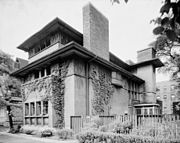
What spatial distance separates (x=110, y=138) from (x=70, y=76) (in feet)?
18.7

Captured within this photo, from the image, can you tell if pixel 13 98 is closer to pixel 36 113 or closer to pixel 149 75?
pixel 36 113

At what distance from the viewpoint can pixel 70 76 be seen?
37.7 ft

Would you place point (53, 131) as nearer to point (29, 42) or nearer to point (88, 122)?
point (88, 122)

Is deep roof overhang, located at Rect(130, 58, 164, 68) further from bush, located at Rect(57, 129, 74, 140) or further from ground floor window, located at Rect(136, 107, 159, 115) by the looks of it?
bush, located at Rect(57, 129, 74, 140)

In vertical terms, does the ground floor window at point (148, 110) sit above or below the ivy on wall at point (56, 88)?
below

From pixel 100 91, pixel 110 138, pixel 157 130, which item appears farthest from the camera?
pixel 100 91

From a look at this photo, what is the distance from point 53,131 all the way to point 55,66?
190 inches

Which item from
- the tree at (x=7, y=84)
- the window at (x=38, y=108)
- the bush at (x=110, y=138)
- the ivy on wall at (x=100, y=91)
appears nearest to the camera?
the bush at (x=110, y=138)

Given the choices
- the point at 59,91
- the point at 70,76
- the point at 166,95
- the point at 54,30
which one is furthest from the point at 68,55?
the point at 166,95

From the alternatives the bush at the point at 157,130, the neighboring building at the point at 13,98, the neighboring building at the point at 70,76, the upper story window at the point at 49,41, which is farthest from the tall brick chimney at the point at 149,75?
the neighboring building at the point at 13,98

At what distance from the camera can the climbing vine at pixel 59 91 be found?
11329mm

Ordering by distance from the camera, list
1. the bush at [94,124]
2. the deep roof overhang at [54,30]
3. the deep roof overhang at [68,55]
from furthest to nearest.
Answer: the deep roof overhang at [54,30] → the deep roof overhang at [68,55] → the bush at [94,124]

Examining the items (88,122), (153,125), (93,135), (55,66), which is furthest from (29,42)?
(153,125)

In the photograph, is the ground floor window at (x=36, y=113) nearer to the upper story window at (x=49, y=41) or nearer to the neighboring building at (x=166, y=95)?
the upper story window at (x=49, y=41)
